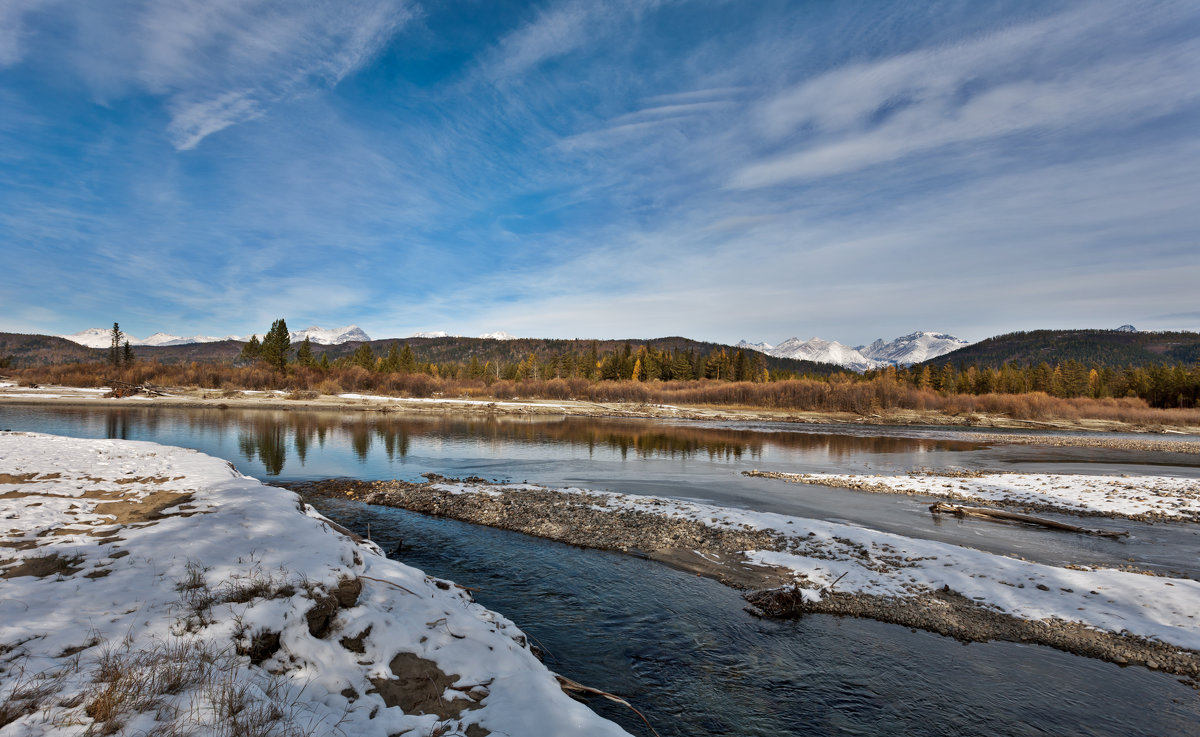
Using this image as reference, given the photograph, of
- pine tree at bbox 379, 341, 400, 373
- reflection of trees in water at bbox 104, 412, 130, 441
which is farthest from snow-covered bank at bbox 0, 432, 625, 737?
pine tree at bbox 379, 341, 400, 373

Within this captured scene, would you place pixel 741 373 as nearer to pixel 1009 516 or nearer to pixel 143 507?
pixel 1009 516

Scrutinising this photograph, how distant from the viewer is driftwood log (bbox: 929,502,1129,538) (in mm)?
16250

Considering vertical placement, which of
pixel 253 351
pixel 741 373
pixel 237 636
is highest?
pixel 253 351

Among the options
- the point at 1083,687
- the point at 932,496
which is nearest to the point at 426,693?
the point at 1083,687

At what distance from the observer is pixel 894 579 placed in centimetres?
1180

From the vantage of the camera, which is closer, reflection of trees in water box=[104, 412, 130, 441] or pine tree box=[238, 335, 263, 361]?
reflection of trees in water box=[104, 412, 130, 441]

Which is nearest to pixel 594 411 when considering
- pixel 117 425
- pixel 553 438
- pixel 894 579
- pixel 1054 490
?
pixel 553 438

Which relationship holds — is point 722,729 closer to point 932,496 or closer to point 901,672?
point 901,672

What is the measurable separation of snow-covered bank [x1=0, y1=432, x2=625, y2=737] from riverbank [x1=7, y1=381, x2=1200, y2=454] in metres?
66.0

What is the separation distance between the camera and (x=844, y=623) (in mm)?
10055

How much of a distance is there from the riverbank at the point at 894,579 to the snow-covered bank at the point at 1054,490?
9.99m

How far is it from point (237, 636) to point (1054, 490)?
30.5m

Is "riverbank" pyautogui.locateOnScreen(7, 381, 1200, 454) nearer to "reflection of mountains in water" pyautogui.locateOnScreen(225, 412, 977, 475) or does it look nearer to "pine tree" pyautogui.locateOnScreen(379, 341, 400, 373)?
"reflection of mountains in water" pyautogui.locateOnScreen(225, 412, 977, 475)

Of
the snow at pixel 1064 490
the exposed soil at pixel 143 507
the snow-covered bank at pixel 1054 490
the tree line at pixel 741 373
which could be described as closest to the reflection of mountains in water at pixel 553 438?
the snow-covered bank at pixel 1054 490
